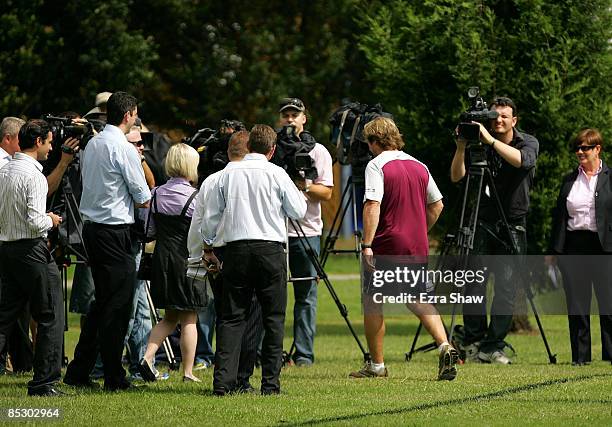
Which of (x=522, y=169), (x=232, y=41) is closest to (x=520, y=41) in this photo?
(x=522, y=169)

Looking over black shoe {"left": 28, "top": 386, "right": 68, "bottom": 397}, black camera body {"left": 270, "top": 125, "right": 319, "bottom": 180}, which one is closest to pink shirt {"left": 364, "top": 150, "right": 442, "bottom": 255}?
black camera body {"left": 270, "top": 125, "right": 319, "bottom": 180}

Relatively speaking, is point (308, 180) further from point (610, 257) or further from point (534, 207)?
point (534, 207)

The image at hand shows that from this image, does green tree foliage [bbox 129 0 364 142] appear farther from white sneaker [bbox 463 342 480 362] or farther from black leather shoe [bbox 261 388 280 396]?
black leather shoe [bbox 261 388 280 396]

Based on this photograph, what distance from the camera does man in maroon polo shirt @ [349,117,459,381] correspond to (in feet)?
34.1

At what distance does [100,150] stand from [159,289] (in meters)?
1.31

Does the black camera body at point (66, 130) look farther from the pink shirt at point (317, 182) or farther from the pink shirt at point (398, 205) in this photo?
the pink shirt at point (317, 182)

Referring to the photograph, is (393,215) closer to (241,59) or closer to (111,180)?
(111,180)

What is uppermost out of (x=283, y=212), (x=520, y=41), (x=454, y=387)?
(x=520, y=41)

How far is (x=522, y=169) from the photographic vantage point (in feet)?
40.4

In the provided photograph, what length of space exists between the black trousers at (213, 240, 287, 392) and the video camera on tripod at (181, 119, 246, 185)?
222 centimetres

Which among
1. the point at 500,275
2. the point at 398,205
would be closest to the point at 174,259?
the point at 398,205

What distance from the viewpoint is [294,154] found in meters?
11.6

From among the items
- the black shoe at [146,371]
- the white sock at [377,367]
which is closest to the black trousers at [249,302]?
the black shoe at [146,371]

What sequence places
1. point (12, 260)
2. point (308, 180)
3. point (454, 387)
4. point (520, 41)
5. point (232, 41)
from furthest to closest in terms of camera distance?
point (232, 41) → point (520, 41) → point (308, 180) → point (454, 387) → point (12, 260)
